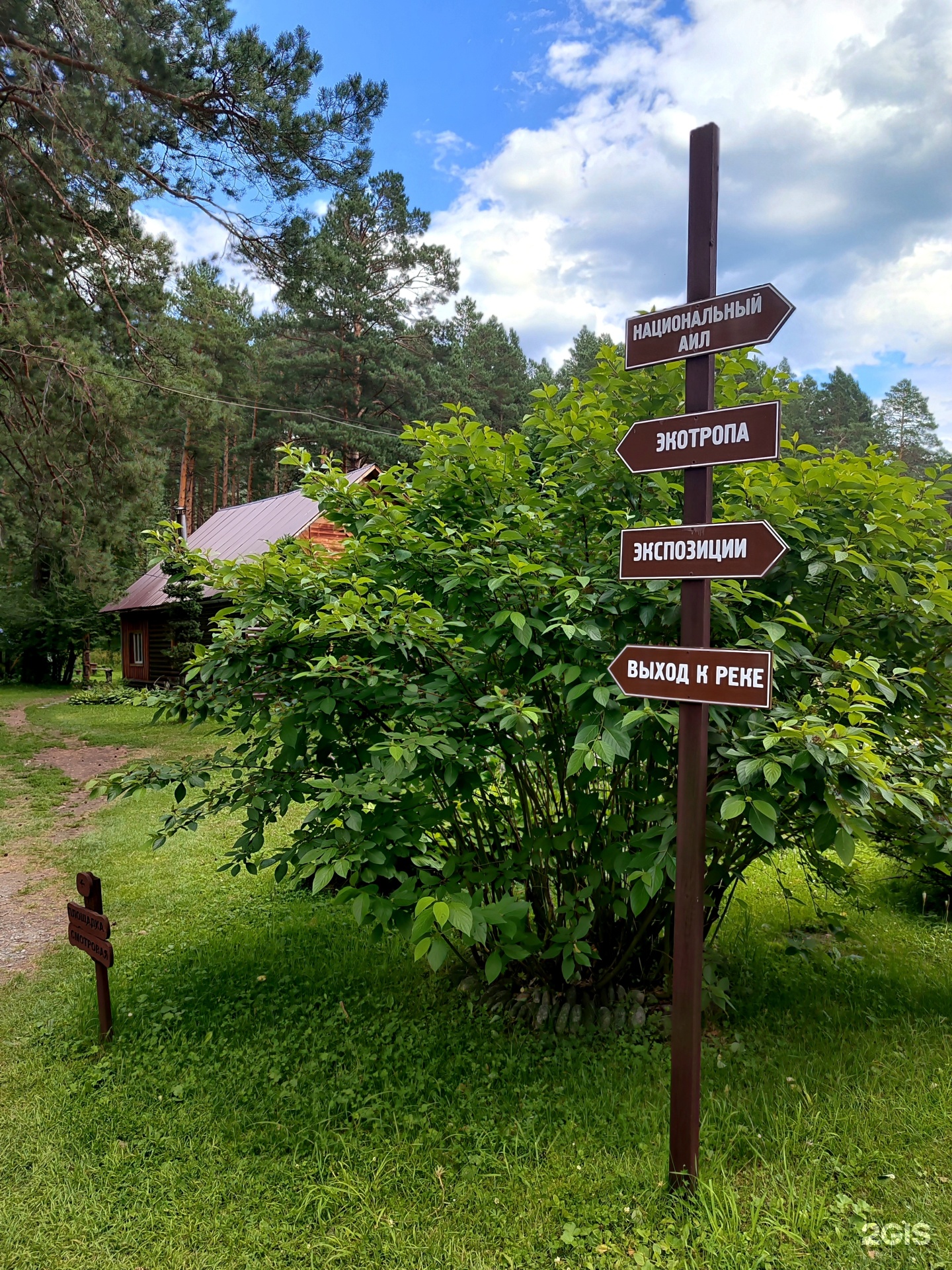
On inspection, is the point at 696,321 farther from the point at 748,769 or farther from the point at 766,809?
the point at 766,809

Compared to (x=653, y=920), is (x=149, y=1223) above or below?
below

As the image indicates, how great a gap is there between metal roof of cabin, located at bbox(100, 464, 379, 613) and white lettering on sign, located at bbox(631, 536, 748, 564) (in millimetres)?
13237

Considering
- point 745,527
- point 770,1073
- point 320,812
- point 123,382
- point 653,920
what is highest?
point 123,382

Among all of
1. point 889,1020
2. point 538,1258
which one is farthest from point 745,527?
point 889,1020

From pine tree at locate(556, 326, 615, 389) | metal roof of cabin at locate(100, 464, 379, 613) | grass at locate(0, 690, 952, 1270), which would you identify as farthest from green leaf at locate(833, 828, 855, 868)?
pine tree at locate(556, 326, 615, 389)

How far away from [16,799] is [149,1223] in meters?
8.81

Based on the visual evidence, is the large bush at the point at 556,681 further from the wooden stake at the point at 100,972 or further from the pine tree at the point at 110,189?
the pine tree at the point at 110,189

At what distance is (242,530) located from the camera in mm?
20078

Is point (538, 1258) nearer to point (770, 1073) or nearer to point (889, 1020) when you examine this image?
point (770, 1073)

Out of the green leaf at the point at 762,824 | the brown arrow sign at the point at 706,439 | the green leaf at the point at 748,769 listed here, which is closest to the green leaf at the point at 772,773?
the green leaf at the point at 748,769

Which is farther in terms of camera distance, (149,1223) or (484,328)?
(484,328)

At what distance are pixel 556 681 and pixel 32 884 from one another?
19.9 ft

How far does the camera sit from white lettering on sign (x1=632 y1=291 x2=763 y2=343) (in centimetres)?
239

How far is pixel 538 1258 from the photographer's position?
2.43 m
